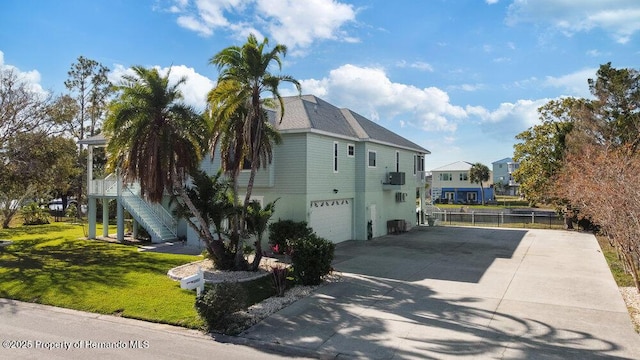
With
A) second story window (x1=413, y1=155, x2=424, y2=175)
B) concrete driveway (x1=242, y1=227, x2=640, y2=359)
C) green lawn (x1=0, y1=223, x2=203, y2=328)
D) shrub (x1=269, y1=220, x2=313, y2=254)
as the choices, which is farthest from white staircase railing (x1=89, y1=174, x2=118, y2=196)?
second story window (x1=413, y1=155, x2=424, y2=175)

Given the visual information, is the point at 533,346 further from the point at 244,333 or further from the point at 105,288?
the point at 105,288

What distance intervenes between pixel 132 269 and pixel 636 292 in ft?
53.3

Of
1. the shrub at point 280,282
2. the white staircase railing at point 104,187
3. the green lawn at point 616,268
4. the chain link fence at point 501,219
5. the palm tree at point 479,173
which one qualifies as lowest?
the green lawn at point 616,268

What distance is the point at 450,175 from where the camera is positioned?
2985 inches

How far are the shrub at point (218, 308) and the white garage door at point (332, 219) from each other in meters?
10.9

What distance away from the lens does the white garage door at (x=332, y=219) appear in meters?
20.8

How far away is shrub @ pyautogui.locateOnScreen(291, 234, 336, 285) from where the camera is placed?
43.3 feet

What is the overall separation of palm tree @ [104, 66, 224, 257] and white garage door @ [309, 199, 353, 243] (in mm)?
7726

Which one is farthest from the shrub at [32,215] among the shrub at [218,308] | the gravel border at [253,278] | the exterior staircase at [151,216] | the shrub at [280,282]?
the shrub at [218,308]

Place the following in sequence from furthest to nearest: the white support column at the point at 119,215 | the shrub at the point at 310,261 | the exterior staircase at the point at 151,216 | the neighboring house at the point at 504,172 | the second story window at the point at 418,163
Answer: the neighboring house at the point at 504,172 → the second story window at the point at 418,163 → the white support column at the point at 119,215 → the exterior staircase at the point at 151,216 → the shrub at the point at 310,261

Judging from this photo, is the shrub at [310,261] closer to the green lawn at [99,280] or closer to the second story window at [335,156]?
the green lawn at [99,280]

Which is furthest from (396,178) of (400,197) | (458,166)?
(458,166)

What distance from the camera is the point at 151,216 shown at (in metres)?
23.3

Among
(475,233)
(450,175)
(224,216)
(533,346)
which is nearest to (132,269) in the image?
(224,216)
